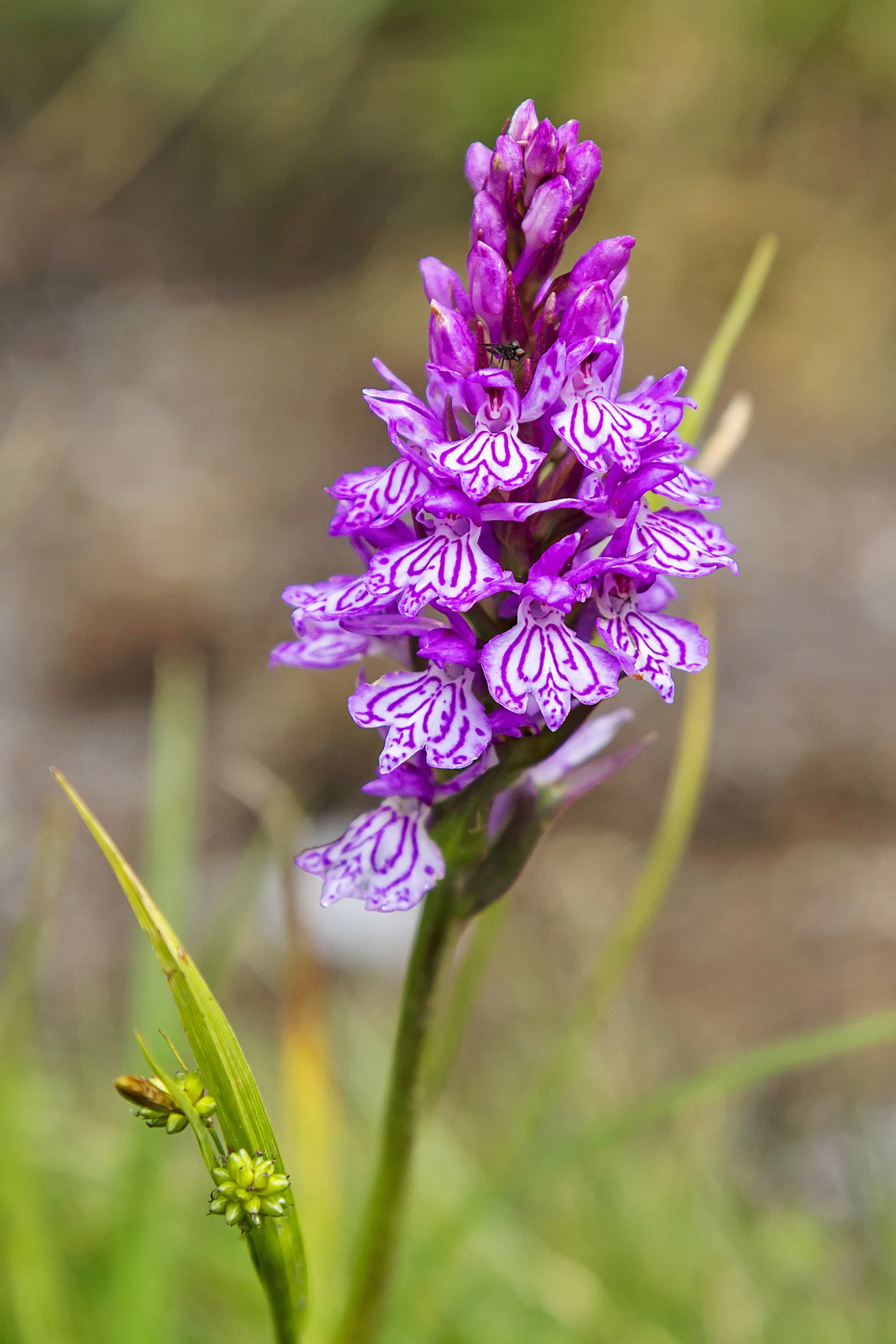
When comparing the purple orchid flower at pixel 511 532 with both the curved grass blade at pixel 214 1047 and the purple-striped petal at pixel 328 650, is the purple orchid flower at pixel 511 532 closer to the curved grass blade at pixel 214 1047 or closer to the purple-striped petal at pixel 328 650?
the purple-striped petal at pixel 328 650

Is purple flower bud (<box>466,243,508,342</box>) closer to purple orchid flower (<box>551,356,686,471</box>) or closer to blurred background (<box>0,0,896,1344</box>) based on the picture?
purple orchid flower (<box>551,356,686,471</box>)

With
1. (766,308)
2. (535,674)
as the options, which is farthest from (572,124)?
(766,308)

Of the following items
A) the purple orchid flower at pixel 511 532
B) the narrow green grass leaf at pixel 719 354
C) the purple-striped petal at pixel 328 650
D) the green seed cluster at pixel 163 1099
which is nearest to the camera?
the green seed cluster at pixel 163 1099

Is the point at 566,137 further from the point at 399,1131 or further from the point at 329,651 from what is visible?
the point at 399,1131

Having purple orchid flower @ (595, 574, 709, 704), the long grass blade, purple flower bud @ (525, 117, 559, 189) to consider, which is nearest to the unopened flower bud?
purple flower bud @ (525, 117, 559, 189)

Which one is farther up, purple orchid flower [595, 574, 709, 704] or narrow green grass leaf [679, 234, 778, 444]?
narrow green grass leaf [679, 234, 778, 444]

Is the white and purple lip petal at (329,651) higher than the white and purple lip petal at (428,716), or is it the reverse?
the white and purple lip petal at (329,651)

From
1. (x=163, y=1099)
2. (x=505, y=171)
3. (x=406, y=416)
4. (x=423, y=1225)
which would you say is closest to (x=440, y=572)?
(x=406, y=416)

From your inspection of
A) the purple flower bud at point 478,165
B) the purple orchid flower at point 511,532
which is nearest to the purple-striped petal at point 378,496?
the purple orchid flower at point 511,532
